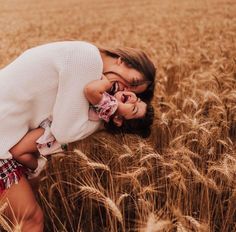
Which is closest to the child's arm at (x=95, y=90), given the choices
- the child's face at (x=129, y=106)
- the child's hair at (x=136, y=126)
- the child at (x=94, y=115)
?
the child at (x=94, y=115)

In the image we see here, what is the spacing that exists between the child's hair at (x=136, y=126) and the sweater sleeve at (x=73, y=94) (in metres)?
0.27

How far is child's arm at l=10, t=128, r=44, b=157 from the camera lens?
81.4 inches

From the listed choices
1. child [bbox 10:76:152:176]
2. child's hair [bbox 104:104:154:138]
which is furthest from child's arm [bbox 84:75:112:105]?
child's hair [bbox 104:104:154:138]

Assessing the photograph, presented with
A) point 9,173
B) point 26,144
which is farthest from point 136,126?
point 9,173

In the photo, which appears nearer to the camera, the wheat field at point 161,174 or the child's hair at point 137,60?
the wheat field at point 161,174

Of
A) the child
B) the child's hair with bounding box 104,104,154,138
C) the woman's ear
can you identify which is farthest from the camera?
the child's hair with bounding box 104,104,154,138

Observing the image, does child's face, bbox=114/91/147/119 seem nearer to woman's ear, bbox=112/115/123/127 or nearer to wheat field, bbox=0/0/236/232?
woman's ear, bbox=112/115/123/127

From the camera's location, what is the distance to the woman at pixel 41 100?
204 centimetres

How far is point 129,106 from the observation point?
212 cm

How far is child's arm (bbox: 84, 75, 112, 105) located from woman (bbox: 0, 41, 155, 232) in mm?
42

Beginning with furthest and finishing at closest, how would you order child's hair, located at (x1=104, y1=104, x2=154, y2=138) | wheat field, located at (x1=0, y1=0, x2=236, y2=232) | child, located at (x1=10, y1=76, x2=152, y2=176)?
child's hair, located at (x1=104, y1=104, x2=154, y2=138) < child, located at (x1=10, y1=76, x2=152, y2=176) < wheat field, located at (x1=0, y1=0, x2=236, y2=232)

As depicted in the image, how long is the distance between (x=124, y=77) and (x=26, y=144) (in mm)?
611

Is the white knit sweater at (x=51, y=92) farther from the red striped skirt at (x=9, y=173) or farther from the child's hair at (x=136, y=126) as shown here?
the child's hair at (x=136, y=126)

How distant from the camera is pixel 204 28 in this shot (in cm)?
946
